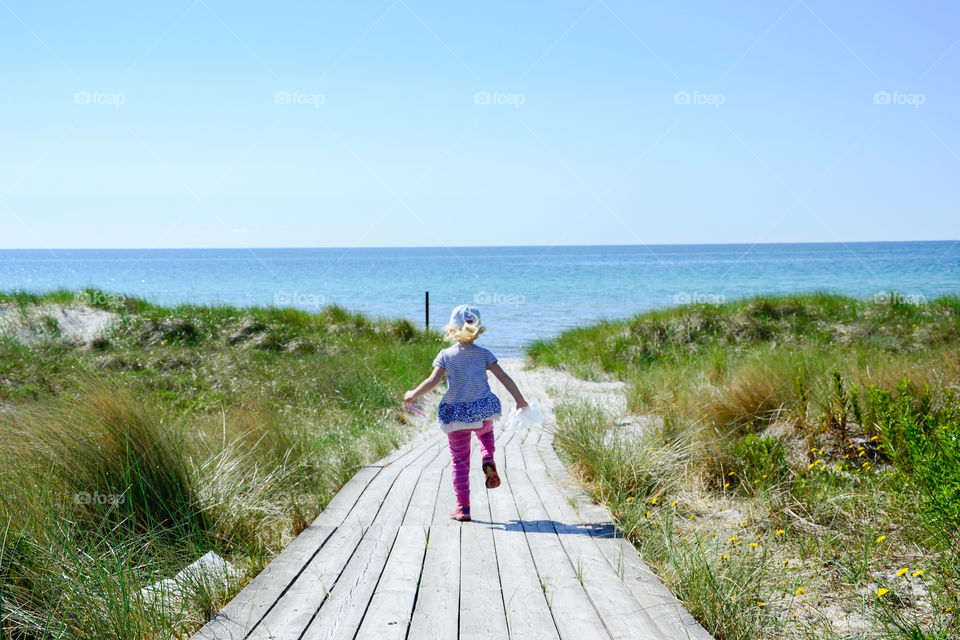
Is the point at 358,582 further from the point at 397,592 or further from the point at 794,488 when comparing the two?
the point at 794,488

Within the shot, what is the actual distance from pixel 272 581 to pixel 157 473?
1502mm

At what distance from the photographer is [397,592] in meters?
3.29

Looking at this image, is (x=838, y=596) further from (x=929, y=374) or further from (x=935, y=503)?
(x=929, y=374)

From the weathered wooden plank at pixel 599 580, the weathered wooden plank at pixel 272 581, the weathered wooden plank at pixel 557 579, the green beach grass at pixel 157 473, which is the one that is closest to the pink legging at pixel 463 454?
the weathered wooden plank at pixel 557 579

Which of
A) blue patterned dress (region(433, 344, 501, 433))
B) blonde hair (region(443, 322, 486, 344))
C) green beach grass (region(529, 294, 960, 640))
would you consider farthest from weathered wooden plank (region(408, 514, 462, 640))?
blonde hair (region(443, 322, 486, 344))

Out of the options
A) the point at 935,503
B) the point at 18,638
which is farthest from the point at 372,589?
the point at 935,503

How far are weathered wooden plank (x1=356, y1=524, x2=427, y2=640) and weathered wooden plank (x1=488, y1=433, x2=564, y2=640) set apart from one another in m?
0.45

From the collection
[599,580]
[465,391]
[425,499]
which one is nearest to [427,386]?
[465,391]

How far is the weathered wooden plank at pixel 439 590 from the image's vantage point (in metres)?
2.91

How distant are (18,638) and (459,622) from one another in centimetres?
207

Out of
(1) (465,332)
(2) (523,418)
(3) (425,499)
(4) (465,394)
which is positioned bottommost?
(3) (425,499)

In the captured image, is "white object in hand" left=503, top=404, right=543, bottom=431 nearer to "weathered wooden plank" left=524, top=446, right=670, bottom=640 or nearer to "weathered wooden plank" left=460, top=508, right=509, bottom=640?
"weathered wooden plank" left=524, top=446, right=670, bottom=640

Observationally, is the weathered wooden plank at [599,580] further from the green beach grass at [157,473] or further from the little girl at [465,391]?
the green beach grass at [157,473]

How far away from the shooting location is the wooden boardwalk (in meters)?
2.91
